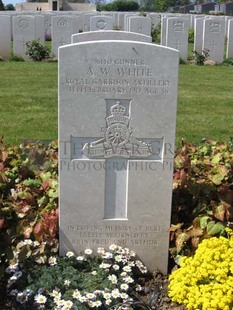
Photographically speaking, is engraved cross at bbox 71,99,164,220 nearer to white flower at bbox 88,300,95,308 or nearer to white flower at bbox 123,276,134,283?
white flower at bbox 123,276,134,283

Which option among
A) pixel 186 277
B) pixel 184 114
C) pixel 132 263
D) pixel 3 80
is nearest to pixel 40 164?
pixel 132 263

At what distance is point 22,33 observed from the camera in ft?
46.4

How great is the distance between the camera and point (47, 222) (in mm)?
3326

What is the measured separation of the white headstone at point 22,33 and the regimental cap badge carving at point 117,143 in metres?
11.6

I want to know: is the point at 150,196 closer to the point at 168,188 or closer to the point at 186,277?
the point at 168,188

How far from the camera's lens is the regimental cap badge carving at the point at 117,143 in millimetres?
3129

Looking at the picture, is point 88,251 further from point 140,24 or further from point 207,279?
point 140,24

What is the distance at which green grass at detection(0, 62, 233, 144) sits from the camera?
6715 mm

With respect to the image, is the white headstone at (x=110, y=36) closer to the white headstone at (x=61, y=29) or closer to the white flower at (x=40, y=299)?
the white flower at (x=40, y=299)

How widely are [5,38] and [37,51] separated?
126cm

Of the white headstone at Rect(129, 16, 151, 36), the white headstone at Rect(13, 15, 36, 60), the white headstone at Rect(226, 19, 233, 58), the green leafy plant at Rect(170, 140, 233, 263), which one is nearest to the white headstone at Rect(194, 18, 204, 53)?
the white headstone at Rect(226, 19, 233, 58)

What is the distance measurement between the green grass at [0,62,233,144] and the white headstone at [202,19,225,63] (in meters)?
2.13

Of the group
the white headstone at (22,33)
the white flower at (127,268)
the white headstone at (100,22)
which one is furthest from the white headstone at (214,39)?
the white flower at (127,268)

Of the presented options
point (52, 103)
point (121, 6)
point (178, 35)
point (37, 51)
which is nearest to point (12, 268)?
point (52, 103)
